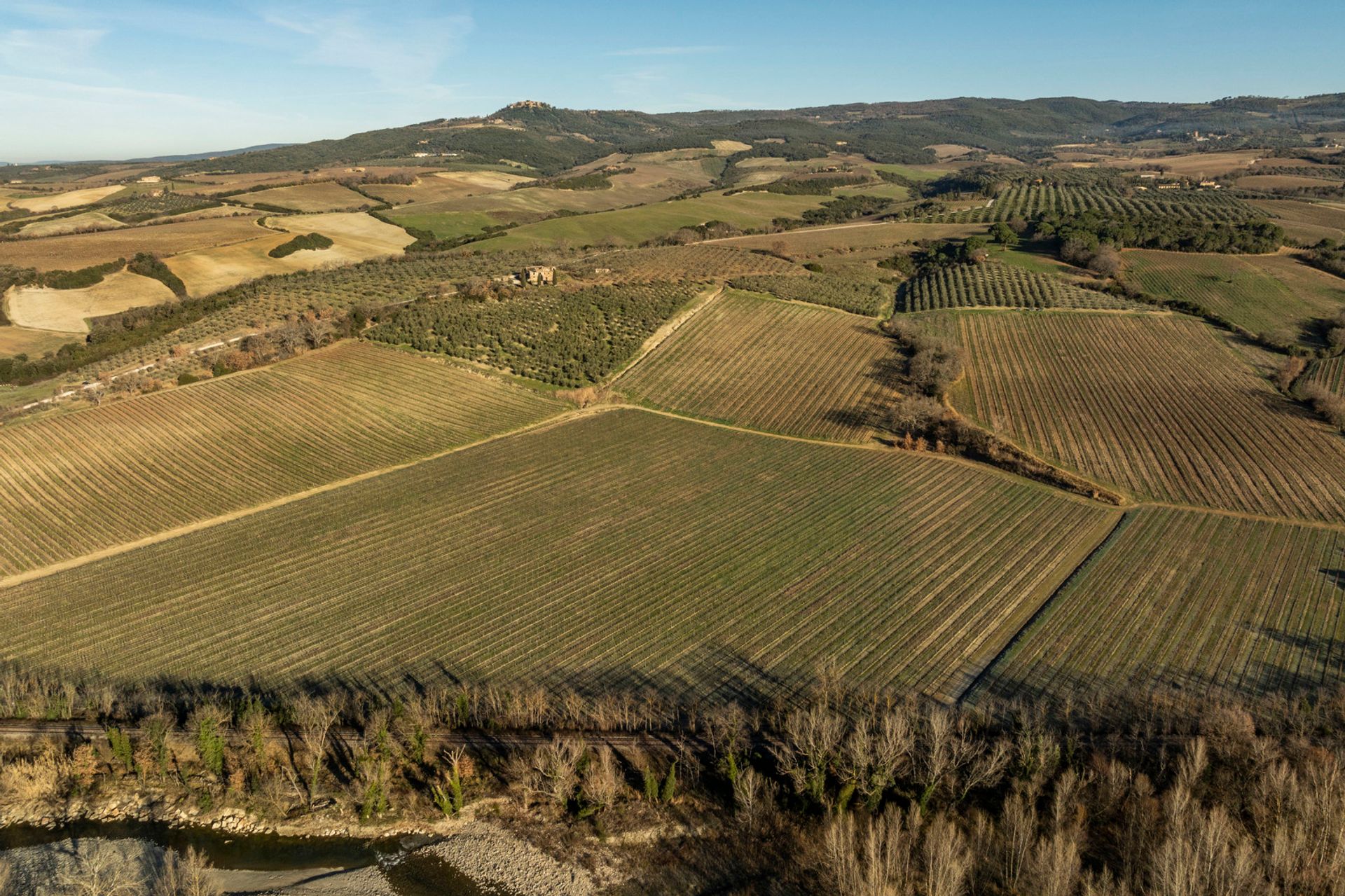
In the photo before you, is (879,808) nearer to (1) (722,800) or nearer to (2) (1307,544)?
(1) (722,800)

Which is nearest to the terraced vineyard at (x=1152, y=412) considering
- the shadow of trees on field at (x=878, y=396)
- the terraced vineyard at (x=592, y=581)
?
the shadow of trees on field at (x=878, y=396)

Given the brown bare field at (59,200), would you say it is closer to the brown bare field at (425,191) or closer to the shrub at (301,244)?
the brown bare field at (425,191)

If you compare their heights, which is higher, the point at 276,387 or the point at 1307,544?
the point at 276,387

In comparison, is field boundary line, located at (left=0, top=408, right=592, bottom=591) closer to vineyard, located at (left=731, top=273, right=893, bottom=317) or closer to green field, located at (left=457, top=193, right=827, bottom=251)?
vineyard, located at (left=731, top=273, right=893, bottom=317)

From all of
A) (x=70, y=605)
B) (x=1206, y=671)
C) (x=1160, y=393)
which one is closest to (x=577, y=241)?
(x=1160, y=393)

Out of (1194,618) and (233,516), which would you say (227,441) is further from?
(1194,618)

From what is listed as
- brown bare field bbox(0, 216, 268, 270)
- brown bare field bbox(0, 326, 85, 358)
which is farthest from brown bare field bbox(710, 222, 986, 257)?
brown bare field bbox(0, 326, 85, 358)
